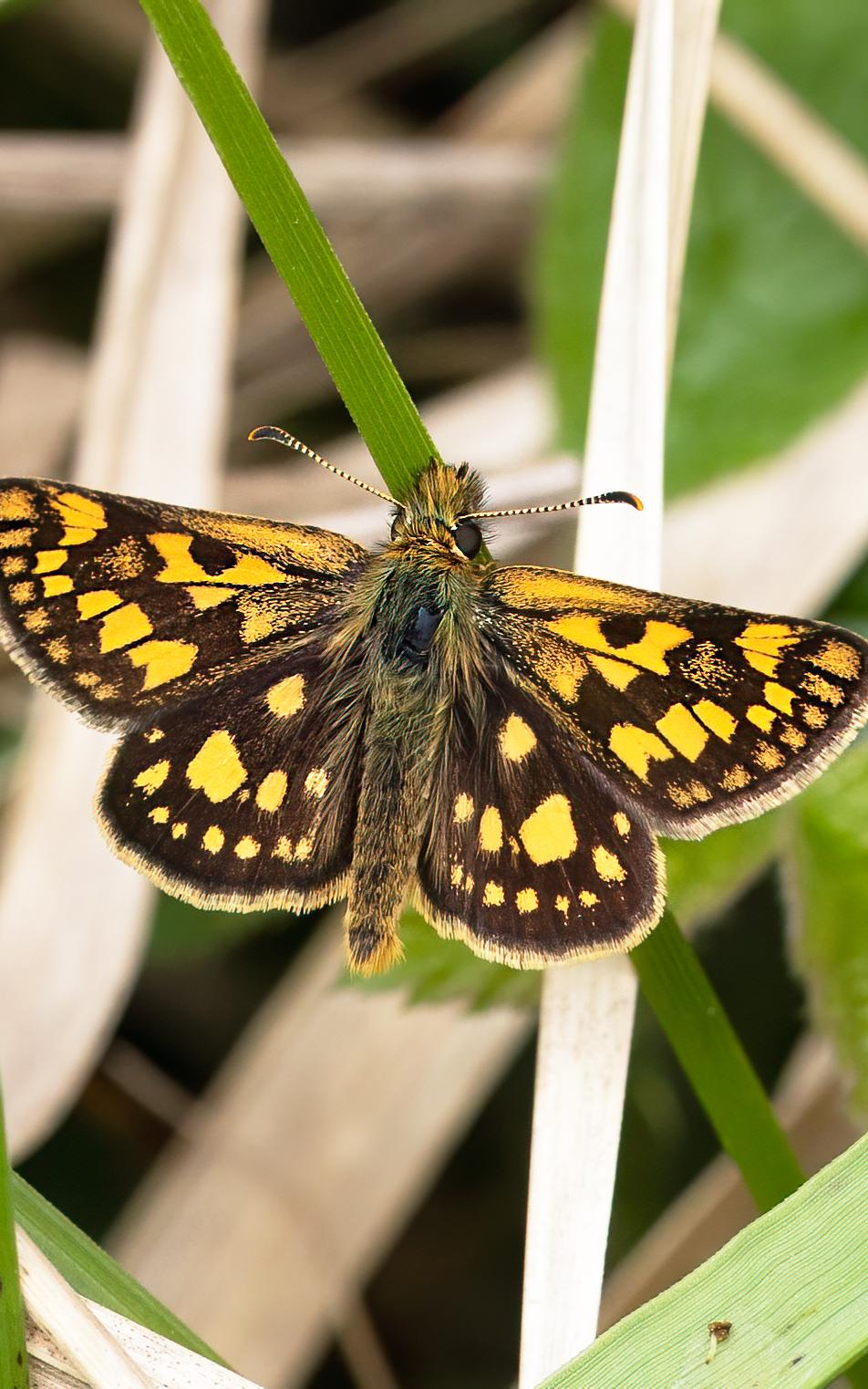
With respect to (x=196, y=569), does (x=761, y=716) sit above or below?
below

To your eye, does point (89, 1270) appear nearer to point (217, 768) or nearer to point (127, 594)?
point (217, 768)

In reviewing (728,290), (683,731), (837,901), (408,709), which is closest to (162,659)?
(408,709)

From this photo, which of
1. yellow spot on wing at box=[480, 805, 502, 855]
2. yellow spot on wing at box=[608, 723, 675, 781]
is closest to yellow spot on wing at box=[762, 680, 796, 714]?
yellow spot on wing at box=[608, 723, 675, 781]

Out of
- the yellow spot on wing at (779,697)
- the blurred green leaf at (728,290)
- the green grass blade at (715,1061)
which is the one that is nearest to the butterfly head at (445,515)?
the yellow spot on wing at (779,697)

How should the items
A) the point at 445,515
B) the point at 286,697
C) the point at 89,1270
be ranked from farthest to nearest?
the point at 286,697 → the point at 445,515 → the point at 89,1270

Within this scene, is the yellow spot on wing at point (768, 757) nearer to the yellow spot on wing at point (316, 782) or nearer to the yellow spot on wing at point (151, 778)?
the yellow spot on wing at point (316, 782)

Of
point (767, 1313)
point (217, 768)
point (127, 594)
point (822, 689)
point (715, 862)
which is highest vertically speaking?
point (127, 594)

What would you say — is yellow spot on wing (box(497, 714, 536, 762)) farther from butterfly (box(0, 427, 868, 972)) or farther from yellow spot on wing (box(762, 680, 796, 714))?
yellow spot on wing (box(762, 680, 796, 714))

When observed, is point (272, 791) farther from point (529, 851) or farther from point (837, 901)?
point (837, 901)

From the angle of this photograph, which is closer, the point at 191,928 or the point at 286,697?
the point at 286,697

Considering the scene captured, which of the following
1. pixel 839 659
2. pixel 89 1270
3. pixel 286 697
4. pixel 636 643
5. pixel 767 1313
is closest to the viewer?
pixel 767 1313
